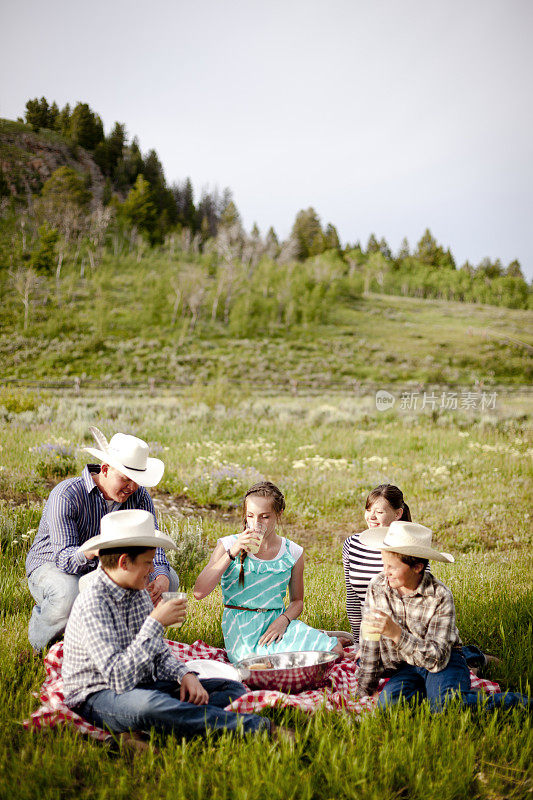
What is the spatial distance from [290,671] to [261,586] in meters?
0.67

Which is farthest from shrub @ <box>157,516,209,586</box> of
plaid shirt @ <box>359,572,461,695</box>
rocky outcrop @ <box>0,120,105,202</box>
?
rocky outcrop @ <box>0,120,105,202</box>

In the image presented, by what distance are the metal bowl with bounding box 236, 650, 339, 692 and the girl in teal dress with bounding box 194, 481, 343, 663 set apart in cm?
13

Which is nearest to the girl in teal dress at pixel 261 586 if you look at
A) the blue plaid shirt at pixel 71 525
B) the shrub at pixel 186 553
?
the blue plaid shirt at pixel 71 525

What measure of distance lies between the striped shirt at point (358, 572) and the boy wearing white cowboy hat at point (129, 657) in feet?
5.05

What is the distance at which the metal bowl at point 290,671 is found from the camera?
3111 millimetres

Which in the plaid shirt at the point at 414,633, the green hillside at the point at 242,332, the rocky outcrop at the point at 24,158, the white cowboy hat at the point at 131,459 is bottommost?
the plaid shirt at the point at 414,633

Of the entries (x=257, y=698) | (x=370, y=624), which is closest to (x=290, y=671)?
(x=257, y=698)

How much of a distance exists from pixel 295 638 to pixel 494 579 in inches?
111

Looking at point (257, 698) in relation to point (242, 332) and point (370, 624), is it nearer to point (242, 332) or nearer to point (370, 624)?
point (370, 624)

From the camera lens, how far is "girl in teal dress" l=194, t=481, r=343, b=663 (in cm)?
345

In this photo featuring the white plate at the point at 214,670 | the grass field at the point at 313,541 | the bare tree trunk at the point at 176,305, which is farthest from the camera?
the bare tree trunk at the point at 176,305

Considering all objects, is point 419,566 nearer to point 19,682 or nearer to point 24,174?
point 19,682

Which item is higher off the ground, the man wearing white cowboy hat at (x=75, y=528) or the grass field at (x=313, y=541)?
the man wearing white cowboy hat at (x=75, y=528)

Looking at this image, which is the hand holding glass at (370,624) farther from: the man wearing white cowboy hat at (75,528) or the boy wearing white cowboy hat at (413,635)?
the man wearing white cowboy hat at (75,528)
